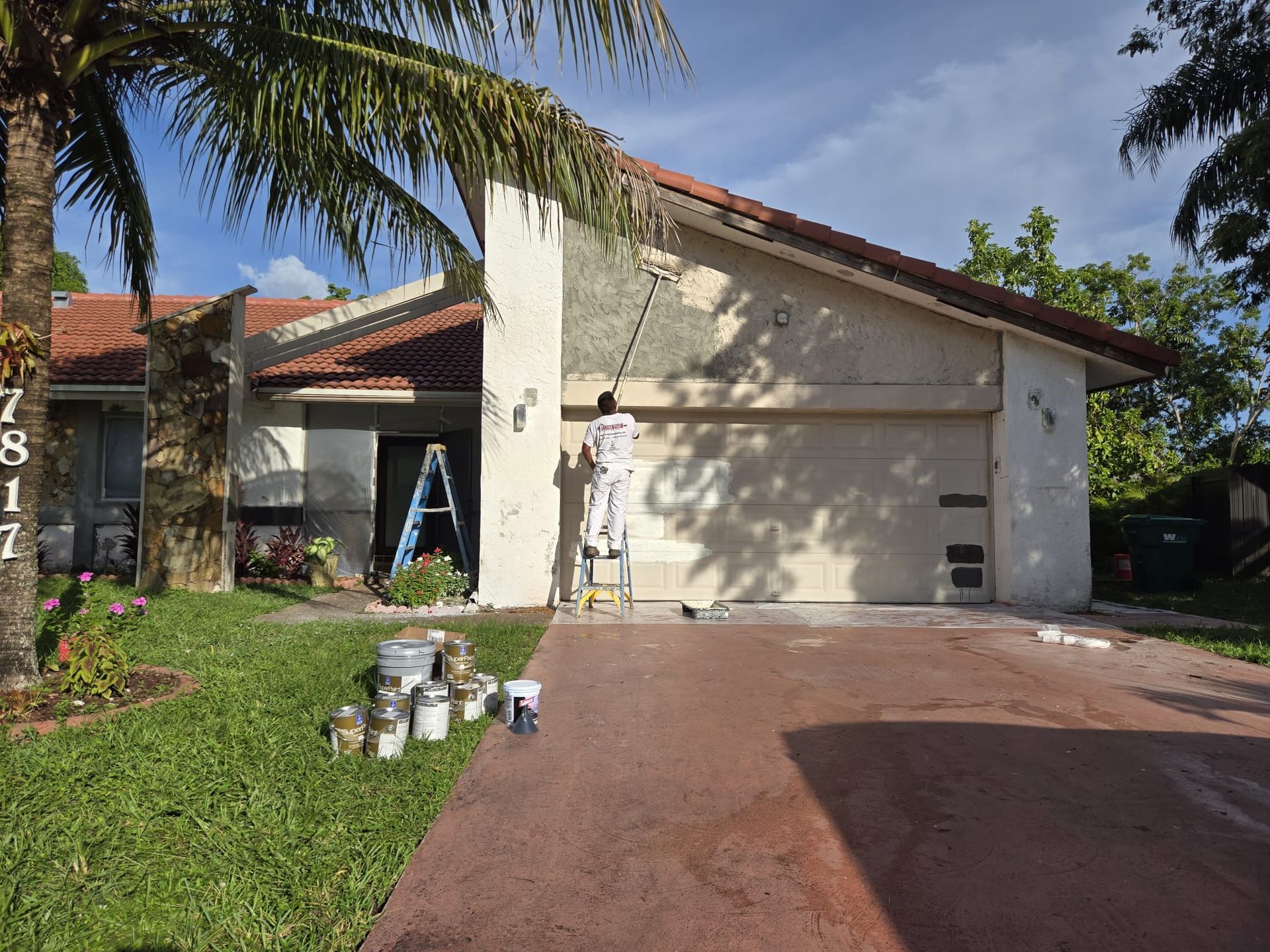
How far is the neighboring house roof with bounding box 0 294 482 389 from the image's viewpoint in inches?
436

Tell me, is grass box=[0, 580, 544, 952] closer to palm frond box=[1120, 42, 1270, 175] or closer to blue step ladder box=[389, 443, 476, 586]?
blue step ladder box=[389, 443, 476, 586]

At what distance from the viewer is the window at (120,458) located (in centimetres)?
1147

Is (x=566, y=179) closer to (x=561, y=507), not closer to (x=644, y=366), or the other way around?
(x=644, y=366)

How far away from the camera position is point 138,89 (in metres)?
5.68

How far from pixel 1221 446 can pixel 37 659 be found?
1081 inches

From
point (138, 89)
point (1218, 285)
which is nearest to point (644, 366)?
point (138, 89)

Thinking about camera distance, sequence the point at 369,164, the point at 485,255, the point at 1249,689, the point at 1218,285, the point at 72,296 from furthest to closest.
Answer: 1. the point at 1218,285
2. the point at 72,296
3. the point at 485,255
4. the point at 369,164
5. the point at 1249,689

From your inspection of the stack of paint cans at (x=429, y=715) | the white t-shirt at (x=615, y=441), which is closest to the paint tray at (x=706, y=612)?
the white t-shirt at (x=615, y=441)

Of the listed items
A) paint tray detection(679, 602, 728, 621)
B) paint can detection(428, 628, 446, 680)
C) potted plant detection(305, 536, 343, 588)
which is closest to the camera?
paint can detection(428, 628, 446, 680)

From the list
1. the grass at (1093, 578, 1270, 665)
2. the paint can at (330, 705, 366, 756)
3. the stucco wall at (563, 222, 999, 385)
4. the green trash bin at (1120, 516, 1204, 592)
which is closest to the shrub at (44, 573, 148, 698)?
the paint can at (330, 705, 366, 756)

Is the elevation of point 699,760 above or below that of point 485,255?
below

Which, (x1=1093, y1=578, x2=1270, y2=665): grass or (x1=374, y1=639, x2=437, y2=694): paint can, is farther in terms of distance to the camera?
(x1=1093, y1=578, x2=1270, y2=665): grass

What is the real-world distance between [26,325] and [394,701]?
294cm

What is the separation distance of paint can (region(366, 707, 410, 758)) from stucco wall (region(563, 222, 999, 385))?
553cm
